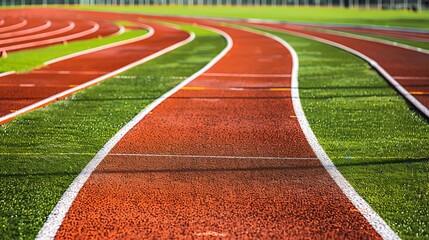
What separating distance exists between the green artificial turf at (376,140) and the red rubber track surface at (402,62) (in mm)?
472

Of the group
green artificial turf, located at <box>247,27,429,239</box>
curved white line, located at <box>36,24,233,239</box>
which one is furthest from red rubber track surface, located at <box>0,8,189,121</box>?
green artificial turf, located at <box>247,27,429,239</box>

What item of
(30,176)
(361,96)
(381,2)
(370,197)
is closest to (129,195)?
(30,176)

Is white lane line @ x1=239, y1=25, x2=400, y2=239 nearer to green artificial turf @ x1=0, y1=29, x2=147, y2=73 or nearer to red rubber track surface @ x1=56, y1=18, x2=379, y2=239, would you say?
red rubber track surface @ x1=56, y1=18, x2=379, y2=239

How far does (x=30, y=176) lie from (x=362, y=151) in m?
3.55

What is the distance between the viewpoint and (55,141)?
24.0 feet

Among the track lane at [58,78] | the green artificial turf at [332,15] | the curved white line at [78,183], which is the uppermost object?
the green artificial turf at [332,15]

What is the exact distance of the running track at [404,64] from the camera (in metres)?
10.9

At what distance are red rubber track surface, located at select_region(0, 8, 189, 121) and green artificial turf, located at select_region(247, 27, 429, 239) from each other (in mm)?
4533

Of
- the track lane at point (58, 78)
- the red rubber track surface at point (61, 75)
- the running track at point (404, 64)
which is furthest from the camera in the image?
the running track at point (404, 64)

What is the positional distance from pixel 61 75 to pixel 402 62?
8.77 m

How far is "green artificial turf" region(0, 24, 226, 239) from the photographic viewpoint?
16.6 ft

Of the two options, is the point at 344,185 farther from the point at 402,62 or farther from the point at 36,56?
A: the point at 36,56

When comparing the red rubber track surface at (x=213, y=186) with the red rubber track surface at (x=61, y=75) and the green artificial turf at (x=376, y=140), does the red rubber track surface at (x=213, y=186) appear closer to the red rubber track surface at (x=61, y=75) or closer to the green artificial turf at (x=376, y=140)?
the green artificial turf at (x=376, y=140)

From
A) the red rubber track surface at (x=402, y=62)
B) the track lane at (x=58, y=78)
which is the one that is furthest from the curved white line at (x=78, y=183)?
the red rubber track surface at (x=402, y=62)
